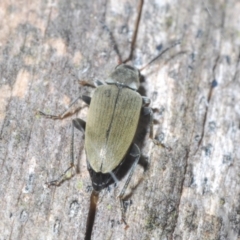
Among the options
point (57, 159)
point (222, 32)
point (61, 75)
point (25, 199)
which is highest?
point (222, 32)

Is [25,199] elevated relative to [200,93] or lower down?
lower down

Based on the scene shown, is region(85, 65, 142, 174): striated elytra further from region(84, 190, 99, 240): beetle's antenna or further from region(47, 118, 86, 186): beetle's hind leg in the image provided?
region(84, 190, 99, 240): beetle's antenna

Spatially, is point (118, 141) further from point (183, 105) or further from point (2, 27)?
point (2, 27)

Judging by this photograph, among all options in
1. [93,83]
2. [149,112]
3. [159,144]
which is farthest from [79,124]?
[159,144]

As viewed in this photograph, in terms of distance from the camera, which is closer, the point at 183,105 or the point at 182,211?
the point at 182,211

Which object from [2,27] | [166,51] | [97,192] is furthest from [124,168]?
[2,27]

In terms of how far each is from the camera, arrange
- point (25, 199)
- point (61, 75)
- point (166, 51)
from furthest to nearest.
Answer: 1. point (166, 51)
2. point (61, 75)
3. point (25, 199)

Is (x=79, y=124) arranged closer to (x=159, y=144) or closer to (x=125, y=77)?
(x=125, y=77)
